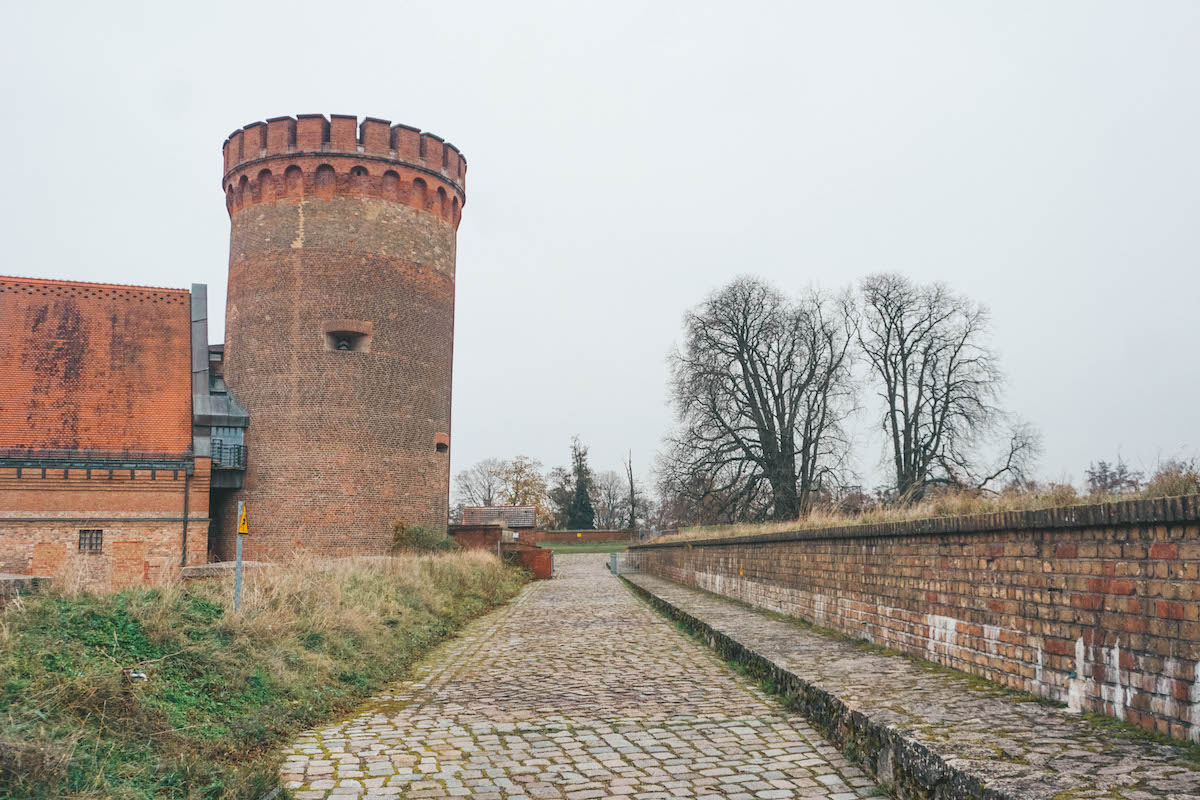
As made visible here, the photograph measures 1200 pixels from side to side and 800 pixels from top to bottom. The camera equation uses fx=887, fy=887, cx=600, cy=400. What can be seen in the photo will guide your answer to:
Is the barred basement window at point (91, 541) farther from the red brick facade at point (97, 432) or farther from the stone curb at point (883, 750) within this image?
the stone curb at point (883, 750)

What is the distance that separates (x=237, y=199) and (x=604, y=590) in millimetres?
17219

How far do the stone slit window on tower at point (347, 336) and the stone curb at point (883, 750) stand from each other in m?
22.2

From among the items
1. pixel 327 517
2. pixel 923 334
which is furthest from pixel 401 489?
pixel 923 334

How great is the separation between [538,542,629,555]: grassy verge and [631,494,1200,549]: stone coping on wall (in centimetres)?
5222

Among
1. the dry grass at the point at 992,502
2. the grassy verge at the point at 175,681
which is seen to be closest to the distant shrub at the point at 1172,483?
the dry grass at the point at 992,502

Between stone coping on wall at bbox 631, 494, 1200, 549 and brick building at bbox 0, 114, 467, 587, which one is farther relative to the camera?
brick building at bbox 0, 114, 467, 587

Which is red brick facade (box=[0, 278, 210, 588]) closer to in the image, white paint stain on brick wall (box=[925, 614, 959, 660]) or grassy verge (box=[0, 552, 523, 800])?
grassy verge (box=[0, 552, 523, 800])

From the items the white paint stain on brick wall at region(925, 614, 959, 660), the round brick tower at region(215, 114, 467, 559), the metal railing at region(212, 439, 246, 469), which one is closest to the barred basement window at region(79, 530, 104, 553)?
the metal railing at region(212, 439, 246, 469)

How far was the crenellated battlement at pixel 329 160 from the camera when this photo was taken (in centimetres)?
2744

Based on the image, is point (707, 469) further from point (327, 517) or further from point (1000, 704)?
point (1000, 704)

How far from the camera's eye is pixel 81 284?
90.8 ft

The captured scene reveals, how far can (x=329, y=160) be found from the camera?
27.4 meters

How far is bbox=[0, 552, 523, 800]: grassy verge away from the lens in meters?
3.74

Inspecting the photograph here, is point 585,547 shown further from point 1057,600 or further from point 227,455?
point 1057,600
